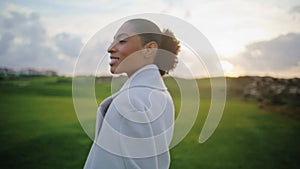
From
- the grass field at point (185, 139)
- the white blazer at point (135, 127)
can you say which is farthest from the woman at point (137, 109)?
the grass field at point (185, 139)

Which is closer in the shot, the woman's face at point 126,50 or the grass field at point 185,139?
the woman's face at point 126,50

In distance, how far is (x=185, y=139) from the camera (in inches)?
117

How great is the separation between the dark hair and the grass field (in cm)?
150

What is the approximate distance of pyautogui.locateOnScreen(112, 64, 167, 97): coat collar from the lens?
946 millimetres

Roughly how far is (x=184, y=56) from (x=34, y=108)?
2.32 metres

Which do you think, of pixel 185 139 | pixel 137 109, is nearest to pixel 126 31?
pixel 137 109

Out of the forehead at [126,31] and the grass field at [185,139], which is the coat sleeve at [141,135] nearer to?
the forehead at [126,31]

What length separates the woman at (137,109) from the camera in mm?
877

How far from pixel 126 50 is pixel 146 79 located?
100 millimetres

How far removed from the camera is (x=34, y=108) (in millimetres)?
3357

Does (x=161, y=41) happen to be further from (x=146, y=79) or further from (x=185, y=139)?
(x=185, y=139)

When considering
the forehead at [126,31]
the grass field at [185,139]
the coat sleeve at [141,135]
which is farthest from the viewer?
the grass field at [185,139]

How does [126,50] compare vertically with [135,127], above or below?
above

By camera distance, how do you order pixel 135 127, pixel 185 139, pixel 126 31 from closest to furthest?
pixel 135 127, pixel 126 31, pixel 185 139
